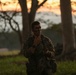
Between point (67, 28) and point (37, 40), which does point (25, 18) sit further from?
point (37, 40)

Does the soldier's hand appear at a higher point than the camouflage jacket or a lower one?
higher

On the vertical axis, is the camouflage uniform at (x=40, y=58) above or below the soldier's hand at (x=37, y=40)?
below

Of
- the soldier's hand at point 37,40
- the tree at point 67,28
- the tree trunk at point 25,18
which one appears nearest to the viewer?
the soldier's hand at point 37,40

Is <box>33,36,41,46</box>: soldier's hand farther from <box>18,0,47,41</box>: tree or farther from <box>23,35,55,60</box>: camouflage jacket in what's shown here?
<box>18,0,47,41</box>: tree

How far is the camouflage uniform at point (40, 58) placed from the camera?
24.4 feet

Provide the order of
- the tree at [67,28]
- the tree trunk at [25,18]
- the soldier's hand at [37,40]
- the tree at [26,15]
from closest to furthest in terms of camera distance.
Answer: the soldier's hand at [37,40], the tree at [67,28], the tree trunk at [25,18], the tree at [26,15]

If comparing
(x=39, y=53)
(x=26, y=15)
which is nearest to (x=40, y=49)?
(x=39, y=53)

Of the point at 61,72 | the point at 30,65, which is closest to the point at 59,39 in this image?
the point at 61,72

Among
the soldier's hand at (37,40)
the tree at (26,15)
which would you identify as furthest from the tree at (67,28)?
the soldier's hand at (37,40)

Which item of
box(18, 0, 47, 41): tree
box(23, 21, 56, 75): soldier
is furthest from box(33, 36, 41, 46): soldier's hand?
box(18, 0, 47, 41): tree

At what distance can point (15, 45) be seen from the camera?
341 ft

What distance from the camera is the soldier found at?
7.41 m

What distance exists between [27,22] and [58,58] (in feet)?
32.5

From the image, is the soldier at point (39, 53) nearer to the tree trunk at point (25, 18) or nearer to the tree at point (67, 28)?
the tree at point (67, 28)
